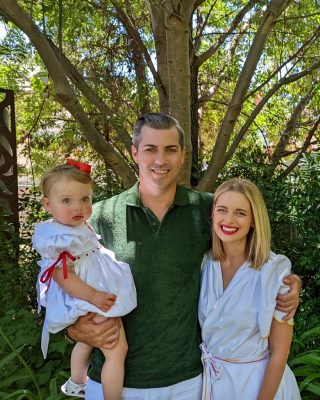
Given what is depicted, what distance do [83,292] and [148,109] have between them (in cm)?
471

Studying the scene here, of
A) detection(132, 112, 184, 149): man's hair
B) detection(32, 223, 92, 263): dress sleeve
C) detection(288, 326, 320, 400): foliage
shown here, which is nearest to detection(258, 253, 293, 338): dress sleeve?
detection(132, 112, 184, 149): man's hair

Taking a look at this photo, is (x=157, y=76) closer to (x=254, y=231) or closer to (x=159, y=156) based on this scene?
(x=159, y=156)

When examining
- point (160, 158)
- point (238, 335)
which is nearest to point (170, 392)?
point (238, 335)

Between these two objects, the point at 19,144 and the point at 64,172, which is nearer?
the point at 64,172

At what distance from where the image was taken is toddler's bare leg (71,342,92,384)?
2329mm

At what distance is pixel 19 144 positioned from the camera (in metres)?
7.05

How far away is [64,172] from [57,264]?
42cm

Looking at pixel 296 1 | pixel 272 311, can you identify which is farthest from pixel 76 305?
pixel 296 1

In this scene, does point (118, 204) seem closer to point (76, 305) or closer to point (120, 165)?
point (76, 305)

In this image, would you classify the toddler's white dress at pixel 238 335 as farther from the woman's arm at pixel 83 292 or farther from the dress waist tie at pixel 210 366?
the woman's arm at pixel 83 292

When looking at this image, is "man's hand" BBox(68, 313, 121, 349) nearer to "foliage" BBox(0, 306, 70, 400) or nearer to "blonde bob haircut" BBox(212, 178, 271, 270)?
"blonde bob haircut" BBox(212, 178, 271, 270)

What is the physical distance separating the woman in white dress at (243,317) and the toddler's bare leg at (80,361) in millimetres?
600

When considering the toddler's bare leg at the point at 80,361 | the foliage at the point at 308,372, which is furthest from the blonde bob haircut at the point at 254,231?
the foliage at the point at 308,372

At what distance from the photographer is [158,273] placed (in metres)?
2.14
